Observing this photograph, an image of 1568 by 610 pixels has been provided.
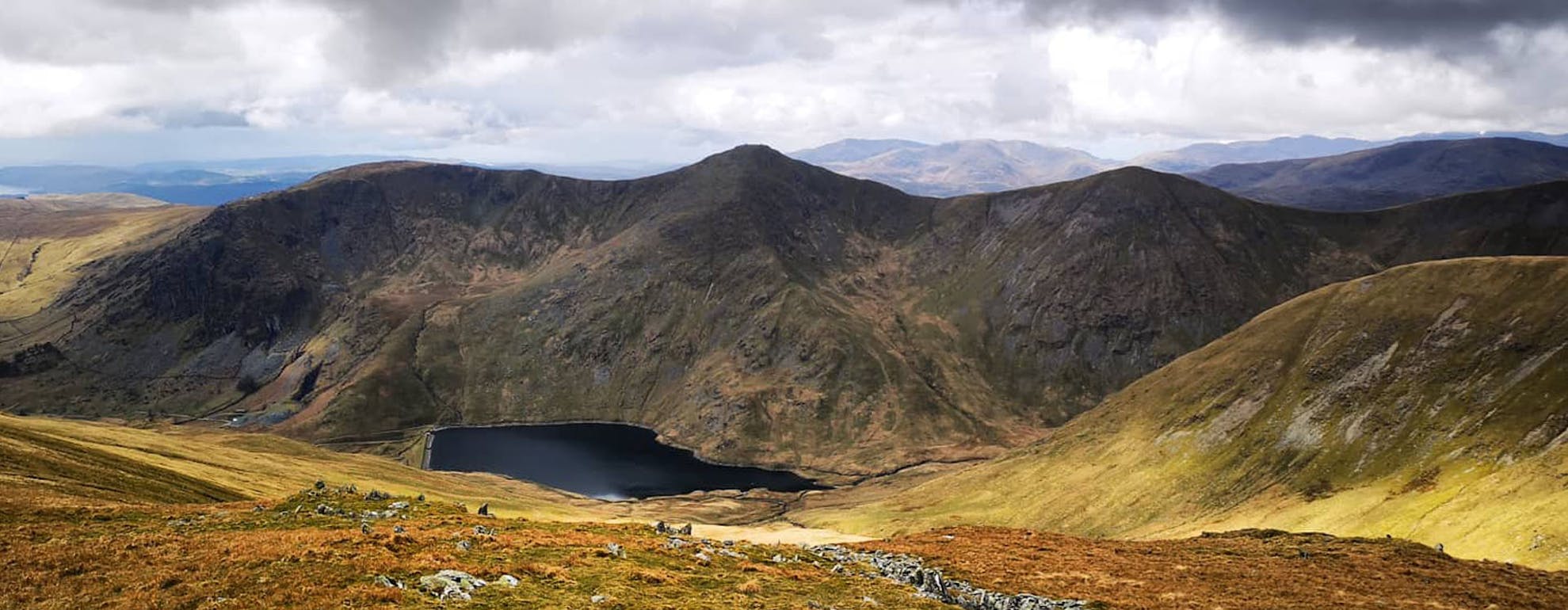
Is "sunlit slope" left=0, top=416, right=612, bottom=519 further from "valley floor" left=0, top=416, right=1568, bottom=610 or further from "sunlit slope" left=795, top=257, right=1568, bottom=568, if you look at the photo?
"sunlit slope" left=795, top=257, right=1568, bottom=568

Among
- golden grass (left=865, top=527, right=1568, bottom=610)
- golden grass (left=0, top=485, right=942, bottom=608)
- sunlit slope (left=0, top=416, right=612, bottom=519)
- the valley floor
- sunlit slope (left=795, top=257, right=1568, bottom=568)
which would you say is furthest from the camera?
sunlit slope (left=795, top=257, right=1568, bottom=568)

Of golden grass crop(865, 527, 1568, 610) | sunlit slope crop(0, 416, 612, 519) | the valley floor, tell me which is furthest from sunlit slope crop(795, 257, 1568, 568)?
sunlit slope crop(0, 416, 612, 519)

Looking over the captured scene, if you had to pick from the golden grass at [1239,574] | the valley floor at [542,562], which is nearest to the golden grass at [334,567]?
the valley floor at [542,562]

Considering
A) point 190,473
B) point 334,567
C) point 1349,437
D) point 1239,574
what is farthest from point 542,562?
point 1349,437

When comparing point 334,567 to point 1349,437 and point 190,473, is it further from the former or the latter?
point 1349,437

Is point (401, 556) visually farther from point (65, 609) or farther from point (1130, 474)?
point (1130, 474)

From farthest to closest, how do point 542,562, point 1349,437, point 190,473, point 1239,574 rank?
point 1349,437 → point 190,473 → point 1239,574 → point 542,562
